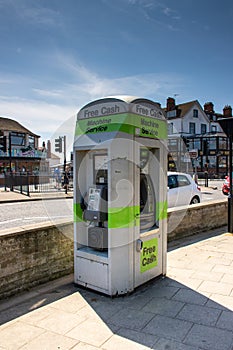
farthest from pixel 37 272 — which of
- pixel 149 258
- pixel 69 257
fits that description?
pixel 149 258

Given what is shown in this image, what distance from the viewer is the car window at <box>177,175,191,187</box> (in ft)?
33.7

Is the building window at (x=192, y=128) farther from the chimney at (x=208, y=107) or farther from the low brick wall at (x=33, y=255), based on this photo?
the low brick wall at (x=33, y=255)

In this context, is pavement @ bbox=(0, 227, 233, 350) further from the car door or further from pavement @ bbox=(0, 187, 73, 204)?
pavement @ bbox=(0, 187, 73, 204)

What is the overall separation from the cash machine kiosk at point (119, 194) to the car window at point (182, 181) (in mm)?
6279

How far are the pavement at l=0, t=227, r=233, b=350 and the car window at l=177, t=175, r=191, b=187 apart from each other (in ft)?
19.7

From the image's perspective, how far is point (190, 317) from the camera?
10.1 ft

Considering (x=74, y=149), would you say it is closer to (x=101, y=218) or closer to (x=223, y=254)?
(x=101, y=218)

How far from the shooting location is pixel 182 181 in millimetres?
10391

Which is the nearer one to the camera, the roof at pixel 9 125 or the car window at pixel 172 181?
the car window at pixel 172 181

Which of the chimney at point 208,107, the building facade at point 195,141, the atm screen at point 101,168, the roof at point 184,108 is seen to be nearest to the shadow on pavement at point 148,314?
the atm screen at point 101,168

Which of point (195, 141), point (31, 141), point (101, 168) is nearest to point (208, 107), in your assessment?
point (195, 141)

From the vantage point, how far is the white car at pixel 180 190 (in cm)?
991

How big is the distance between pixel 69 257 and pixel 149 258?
49.4 inches

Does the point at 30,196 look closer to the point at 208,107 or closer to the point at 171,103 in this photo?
the point at 171,103
